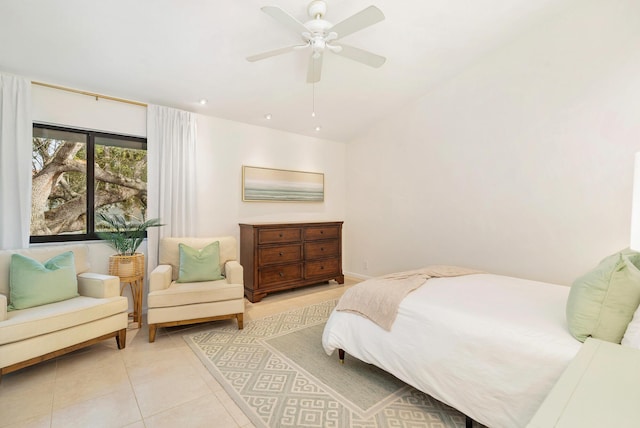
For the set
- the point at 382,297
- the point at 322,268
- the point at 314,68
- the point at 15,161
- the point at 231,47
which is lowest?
the point at 322,268

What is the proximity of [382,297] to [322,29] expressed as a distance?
Answer: 2025mm

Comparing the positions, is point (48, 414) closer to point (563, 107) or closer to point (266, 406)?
point (266, 406)

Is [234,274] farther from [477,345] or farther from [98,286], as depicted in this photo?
[477,345]

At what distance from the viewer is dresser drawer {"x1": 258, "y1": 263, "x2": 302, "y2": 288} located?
398 cm

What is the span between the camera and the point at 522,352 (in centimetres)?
146

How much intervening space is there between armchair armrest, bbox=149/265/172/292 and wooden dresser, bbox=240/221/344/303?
1.14 m

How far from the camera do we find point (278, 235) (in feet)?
13.4

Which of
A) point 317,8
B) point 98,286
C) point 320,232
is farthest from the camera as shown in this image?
point 320,232

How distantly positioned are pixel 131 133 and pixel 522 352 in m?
4.09

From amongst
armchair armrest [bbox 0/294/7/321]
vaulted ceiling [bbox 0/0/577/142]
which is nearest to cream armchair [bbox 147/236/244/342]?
armchair armrest [bbox 0/294/7/321]

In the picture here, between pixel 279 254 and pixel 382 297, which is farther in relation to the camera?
pixel 279 254

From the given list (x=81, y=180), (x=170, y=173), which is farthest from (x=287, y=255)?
(x=81, y=180)

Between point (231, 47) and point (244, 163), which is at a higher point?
point (231, 47)

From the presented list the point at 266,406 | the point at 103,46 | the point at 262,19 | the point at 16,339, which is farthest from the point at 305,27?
the point at 16,339
